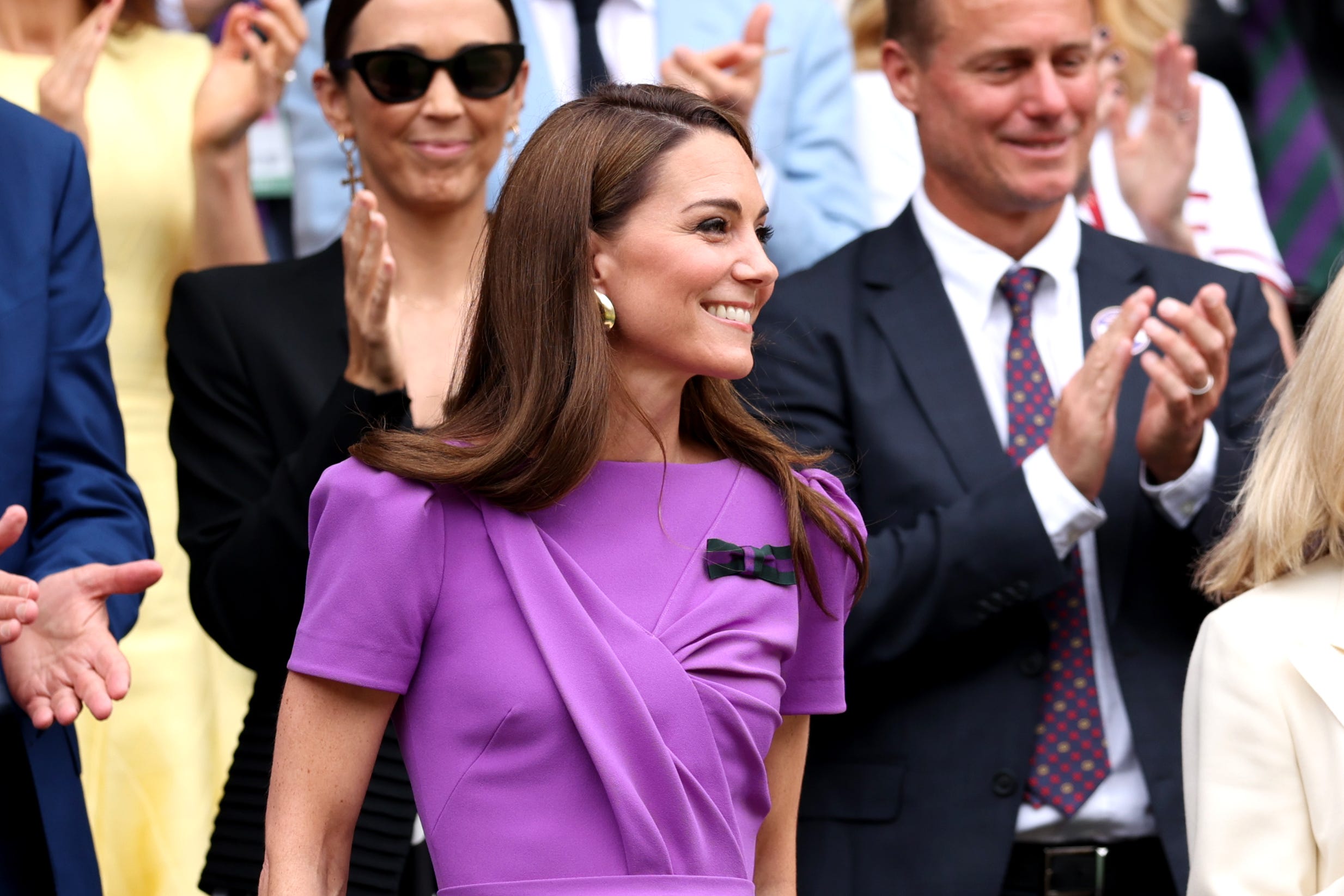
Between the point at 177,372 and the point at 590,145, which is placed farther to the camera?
the point at 177,372

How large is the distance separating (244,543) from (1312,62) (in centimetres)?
434

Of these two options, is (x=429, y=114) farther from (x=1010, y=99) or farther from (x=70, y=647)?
(x=70, y=647)

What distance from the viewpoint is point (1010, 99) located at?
11.6ft

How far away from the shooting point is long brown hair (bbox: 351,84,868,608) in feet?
7.45

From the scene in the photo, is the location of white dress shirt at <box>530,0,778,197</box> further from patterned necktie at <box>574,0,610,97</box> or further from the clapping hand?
the clapping hand

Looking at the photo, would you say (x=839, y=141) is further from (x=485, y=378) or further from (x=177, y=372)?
(x=485, y=378)

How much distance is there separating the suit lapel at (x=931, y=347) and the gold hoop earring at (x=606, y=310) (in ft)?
3.63

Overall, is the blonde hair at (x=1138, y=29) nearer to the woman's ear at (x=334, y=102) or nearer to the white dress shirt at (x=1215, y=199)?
the white dress shirt at (x=1215, y=199)

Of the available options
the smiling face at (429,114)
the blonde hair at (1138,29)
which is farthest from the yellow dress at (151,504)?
the blonde hair at (1138,29)

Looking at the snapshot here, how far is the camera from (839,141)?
4.48 m

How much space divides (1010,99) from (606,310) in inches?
58.4

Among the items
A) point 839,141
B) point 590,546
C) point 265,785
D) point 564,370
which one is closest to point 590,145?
point 564,370

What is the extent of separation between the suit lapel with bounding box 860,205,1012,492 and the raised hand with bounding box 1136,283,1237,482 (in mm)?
273

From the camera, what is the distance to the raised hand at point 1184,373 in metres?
3.14
